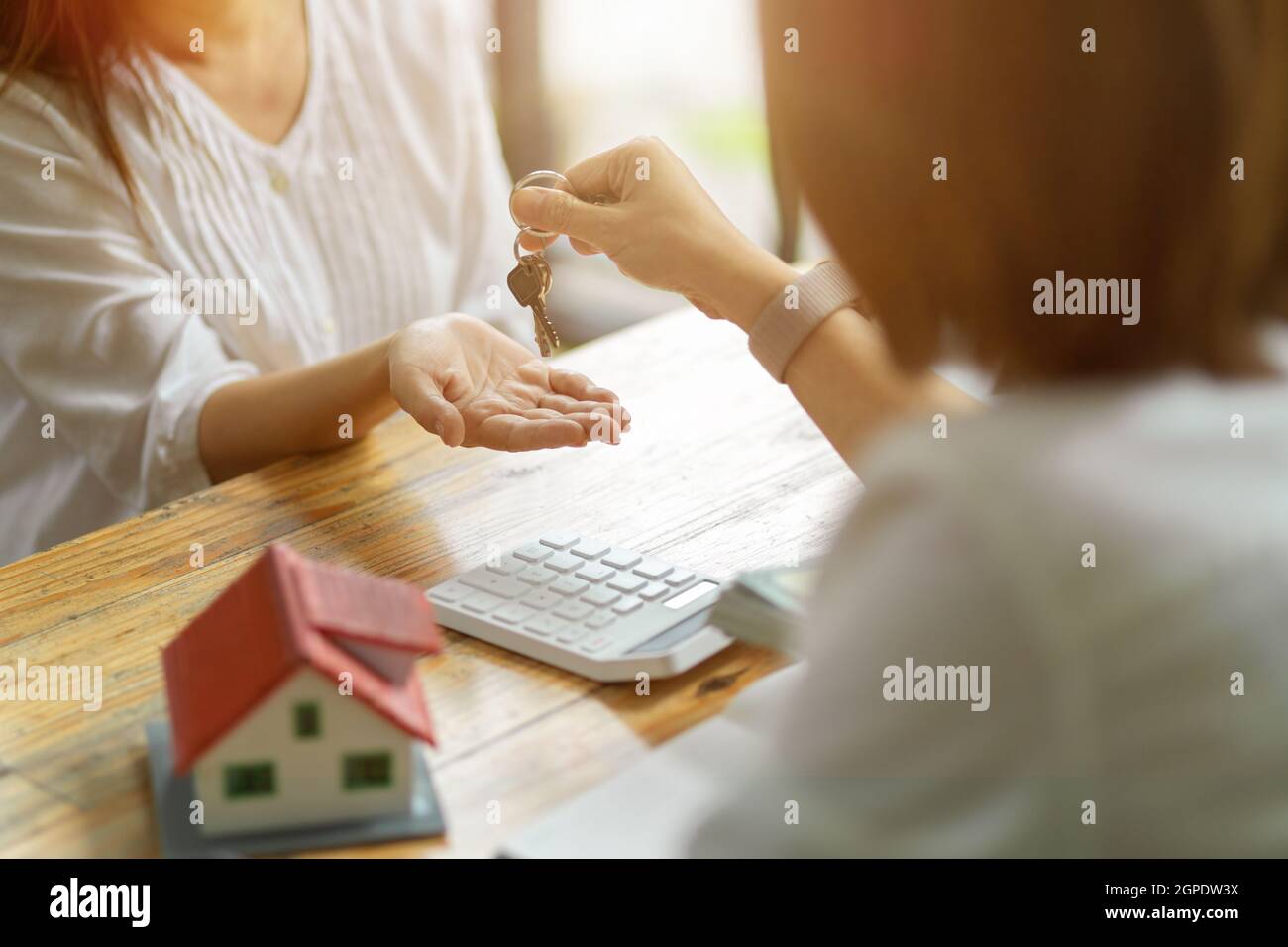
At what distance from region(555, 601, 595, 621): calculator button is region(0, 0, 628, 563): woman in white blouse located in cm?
22

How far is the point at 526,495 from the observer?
1.23m

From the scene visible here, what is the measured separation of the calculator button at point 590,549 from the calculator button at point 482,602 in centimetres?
9

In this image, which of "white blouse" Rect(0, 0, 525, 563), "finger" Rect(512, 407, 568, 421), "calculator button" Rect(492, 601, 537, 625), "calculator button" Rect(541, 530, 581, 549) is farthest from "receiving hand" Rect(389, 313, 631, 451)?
"white blouse" Rect(0, 0, 525, 563)

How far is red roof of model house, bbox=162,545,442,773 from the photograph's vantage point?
71 cm

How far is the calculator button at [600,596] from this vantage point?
0.99 meters

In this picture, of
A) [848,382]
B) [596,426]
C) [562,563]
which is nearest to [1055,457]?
[848,382]

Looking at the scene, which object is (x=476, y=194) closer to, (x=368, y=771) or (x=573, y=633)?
(x=573, y=633)

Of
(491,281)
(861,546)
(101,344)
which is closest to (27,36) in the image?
(101,344)

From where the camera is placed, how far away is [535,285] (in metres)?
1.22

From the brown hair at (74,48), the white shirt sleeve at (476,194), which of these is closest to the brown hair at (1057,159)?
the brown hair at (74,48)

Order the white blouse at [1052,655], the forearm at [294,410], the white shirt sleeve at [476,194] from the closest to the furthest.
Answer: the white blouse at [1052,655]
the forearm at [294,410]
the white shirt sleeve at [476,194]

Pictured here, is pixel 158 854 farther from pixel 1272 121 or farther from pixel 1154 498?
pixel 1272 121

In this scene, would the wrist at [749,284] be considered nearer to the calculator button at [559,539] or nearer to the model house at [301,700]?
the calculator button at [559,539]
